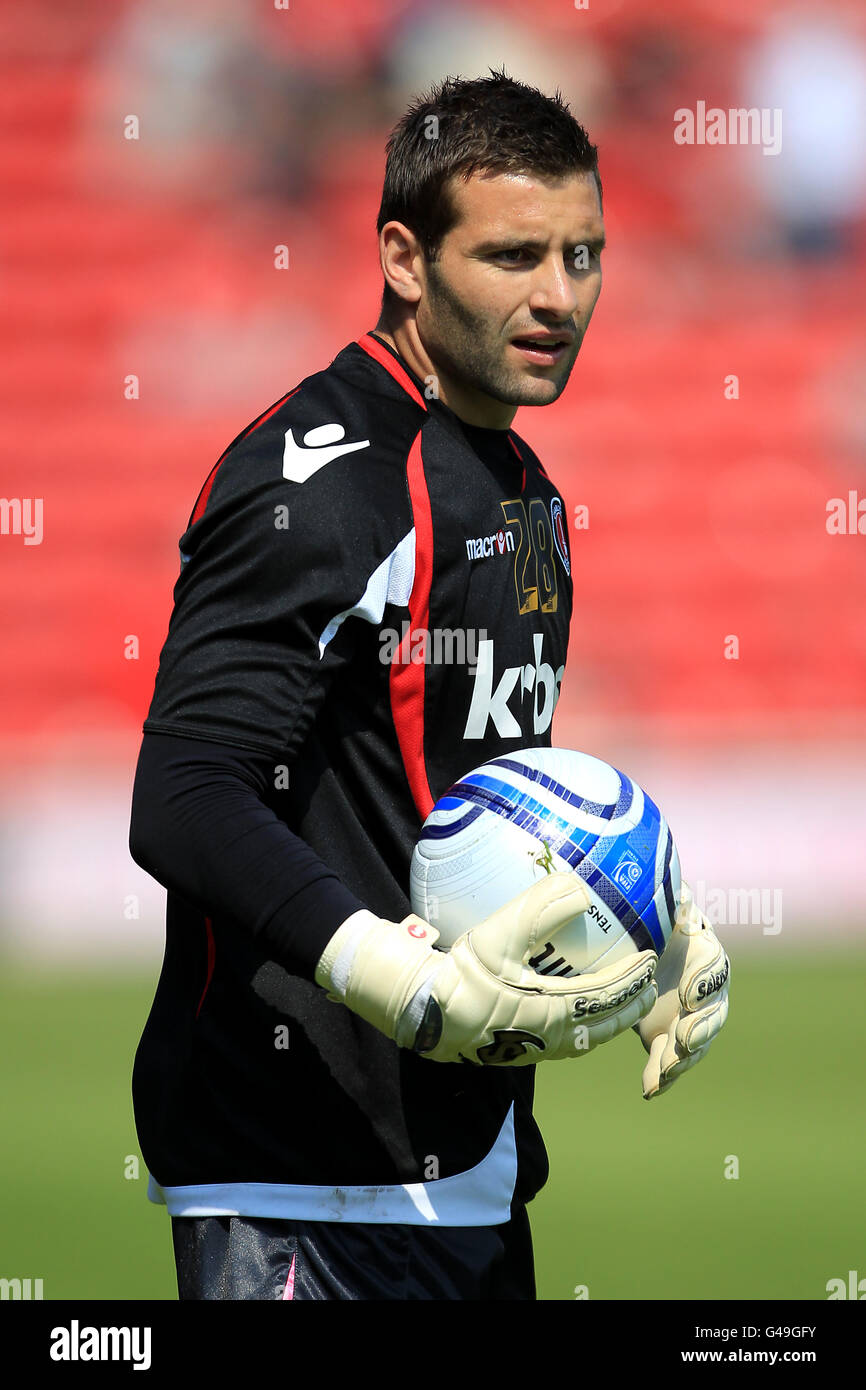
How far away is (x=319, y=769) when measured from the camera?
2.35 m

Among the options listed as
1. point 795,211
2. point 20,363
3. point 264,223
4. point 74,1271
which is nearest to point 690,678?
point 795,211

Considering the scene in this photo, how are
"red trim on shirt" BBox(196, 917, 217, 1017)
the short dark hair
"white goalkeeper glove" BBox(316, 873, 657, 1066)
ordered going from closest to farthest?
"white goalkeeper glove" BBox(316, 873, 657, 1066) → "red trim on shirt" BBox(196, 917, 217, 1017) → the short dark hair

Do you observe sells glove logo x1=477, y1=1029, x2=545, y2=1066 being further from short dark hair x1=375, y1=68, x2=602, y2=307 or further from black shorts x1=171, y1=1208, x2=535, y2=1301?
short dark hair x1=375, y1=68, x2=602, y2=307

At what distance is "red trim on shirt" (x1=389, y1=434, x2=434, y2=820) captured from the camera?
2.33m

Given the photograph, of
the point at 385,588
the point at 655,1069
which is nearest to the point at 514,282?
the point at 385,588

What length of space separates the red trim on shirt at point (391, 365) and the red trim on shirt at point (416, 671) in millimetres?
147

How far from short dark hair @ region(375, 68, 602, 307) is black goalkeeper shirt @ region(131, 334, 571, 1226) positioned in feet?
0.74

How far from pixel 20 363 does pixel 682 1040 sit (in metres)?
8.39

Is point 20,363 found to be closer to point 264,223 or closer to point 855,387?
point 264,223

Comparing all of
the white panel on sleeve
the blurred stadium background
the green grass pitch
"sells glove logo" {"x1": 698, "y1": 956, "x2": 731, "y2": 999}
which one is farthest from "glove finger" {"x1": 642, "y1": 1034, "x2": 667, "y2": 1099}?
the blurred stadium background

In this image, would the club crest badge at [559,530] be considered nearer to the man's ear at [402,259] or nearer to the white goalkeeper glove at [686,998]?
the man's ear at [402,259]

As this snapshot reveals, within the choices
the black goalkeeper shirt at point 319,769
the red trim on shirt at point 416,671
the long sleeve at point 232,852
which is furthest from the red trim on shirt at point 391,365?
the long sleeve at point 232,852

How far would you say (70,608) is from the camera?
9.66m

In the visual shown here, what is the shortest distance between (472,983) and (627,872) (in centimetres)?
36
